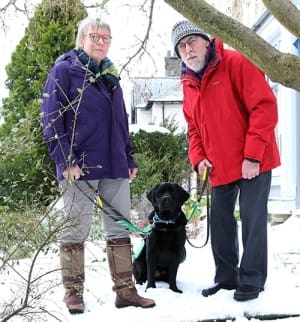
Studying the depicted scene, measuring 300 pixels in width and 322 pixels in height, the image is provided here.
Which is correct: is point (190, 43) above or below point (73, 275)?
above

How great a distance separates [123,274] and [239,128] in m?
1.29

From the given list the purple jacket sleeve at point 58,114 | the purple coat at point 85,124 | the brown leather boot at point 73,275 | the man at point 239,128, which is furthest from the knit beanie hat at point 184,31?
the brown leather boot at point 73,275

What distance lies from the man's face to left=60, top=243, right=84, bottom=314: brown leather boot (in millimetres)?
1456

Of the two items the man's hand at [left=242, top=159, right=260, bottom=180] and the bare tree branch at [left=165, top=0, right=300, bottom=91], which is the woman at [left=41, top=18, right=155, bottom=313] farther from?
the bare tree branch at [left=165, top=0, right=300, bottom=91]

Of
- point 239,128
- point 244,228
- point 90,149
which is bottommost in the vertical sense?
point 244,228

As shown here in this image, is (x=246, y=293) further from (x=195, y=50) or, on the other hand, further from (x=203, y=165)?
(x=195, y=50)

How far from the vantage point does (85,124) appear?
3615 mm

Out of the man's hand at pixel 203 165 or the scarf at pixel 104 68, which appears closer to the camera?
the scarf at pixel 104 68

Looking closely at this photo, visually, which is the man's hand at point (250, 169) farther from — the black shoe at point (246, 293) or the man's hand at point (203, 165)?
the black shoe at point (246, 293)

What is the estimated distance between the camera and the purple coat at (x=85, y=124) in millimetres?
3527

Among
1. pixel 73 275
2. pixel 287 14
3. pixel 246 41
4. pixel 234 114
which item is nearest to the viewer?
pixel 246 41

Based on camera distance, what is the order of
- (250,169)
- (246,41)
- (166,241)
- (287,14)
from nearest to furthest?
1. (246,41)
2. (287,14)
3. (250,169)
4. (166,241)

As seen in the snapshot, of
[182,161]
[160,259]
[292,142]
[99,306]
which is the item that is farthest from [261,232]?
[182,161]

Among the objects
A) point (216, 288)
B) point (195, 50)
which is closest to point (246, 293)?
point (216, 288)
